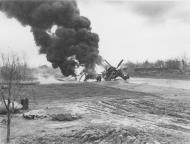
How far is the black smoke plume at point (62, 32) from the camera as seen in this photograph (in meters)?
38.9

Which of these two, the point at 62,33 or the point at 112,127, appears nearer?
the point at 112,127

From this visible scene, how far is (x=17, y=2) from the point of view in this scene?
3991cm

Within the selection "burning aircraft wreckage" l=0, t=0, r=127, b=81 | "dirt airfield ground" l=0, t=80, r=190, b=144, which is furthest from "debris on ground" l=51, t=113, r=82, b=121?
"burning aircraft wreckage" l=0, t=0, r=127, b=81

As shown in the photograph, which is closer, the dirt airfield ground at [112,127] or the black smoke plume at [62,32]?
the dirt airfield ground at [112,127]

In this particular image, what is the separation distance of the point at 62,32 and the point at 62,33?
131 mm

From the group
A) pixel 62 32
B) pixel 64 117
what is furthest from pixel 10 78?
pixel 62 32

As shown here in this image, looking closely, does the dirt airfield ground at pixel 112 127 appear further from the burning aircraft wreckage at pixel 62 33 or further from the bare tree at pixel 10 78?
the burning aircraft wreckage at pixel 62 33

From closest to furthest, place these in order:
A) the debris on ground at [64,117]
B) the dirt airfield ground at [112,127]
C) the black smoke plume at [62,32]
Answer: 1. the dirt airfield ground at [112,127]
2. the debris on ground at [64,117]
3. the black smoke plume at [62,32]

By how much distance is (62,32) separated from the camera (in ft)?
127

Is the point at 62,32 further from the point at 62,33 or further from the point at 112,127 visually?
the point at 112,127

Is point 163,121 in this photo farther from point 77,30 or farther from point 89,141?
point 77,30

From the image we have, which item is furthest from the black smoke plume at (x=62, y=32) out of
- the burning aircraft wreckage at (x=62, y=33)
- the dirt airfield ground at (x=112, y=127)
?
the dirt airfield ground at (x=112, y=127)

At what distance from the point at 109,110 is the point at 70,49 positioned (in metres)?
23.5

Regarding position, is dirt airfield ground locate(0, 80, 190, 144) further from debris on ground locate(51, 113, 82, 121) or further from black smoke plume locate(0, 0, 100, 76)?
black smoke plume locate(0, 0, 100, 76)
